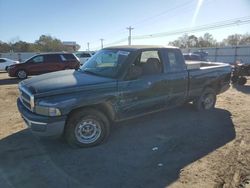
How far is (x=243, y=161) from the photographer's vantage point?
4.57 m

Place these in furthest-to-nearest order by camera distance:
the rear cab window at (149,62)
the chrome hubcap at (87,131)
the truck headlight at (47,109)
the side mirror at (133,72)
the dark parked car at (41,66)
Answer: the dark parked car at (41,66) → the rear cab window at (149,62) → the side mirror at (133,72) → the chrome hubcap at (87,131) → the truck headlight at (47,109)

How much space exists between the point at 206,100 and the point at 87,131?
4.08m

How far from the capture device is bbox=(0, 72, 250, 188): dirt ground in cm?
395

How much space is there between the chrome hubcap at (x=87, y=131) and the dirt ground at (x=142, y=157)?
0.71 feet

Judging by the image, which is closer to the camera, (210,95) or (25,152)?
(25,152)

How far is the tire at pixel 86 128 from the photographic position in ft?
16.0

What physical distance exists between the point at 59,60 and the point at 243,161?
49.5 ft

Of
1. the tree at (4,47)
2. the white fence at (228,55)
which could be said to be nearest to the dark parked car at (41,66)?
the white fence at (228,55)

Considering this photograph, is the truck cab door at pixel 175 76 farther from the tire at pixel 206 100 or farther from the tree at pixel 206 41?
the tree at pixel 206 41

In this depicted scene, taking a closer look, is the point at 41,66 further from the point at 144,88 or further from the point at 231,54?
the point at 231,54

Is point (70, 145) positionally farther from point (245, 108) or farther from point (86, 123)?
point (245, 108)

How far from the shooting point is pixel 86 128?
5.09m

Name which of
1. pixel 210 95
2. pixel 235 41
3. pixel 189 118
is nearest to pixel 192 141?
pixel 189 118

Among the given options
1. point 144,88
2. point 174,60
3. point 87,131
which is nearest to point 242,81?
point 174,60
